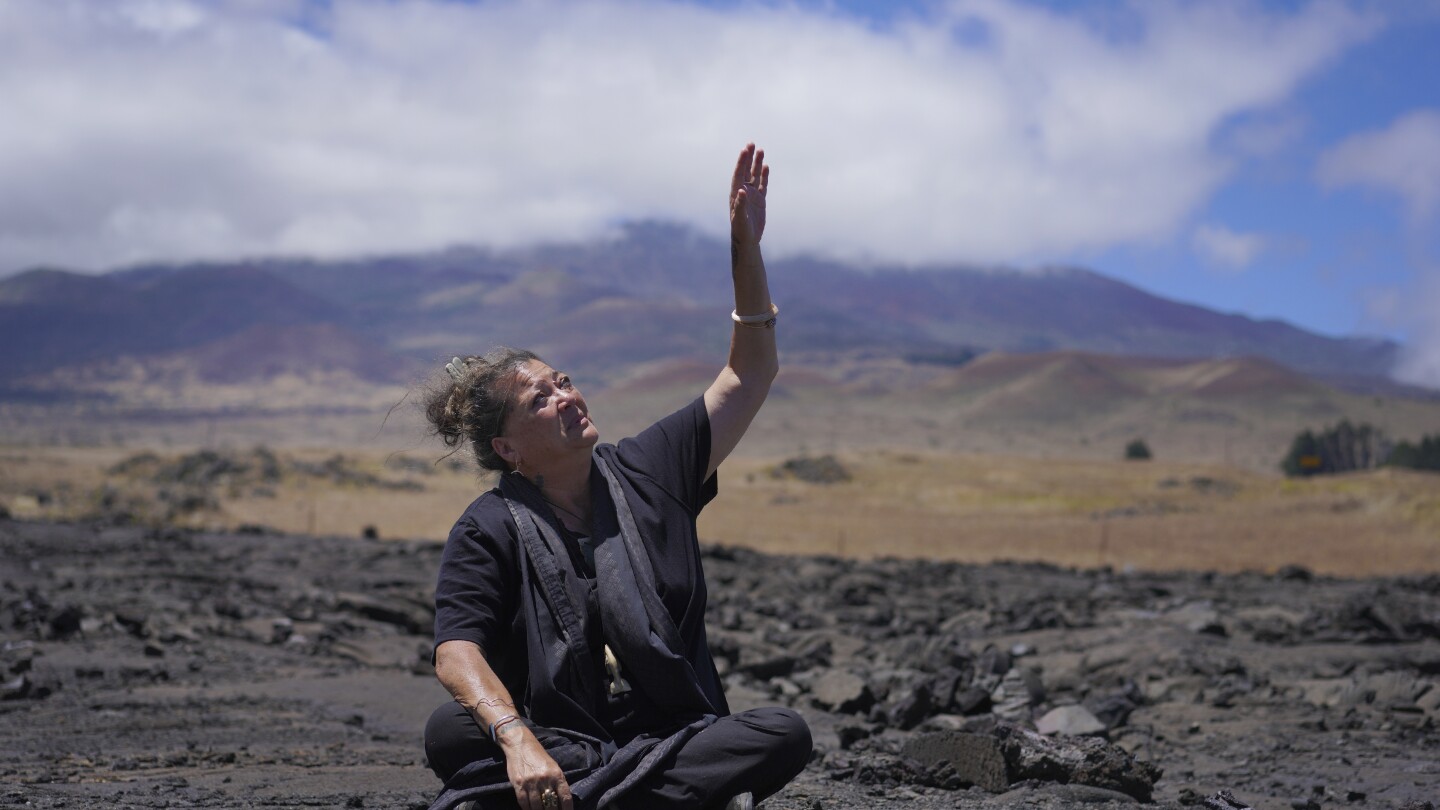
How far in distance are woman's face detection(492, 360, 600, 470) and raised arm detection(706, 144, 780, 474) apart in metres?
0.40

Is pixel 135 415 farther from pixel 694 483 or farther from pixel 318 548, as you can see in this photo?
pixel 694 483

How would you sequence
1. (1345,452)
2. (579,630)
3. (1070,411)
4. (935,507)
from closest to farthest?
(579,630) < (935,507) < (1345,452) < (1070,411)

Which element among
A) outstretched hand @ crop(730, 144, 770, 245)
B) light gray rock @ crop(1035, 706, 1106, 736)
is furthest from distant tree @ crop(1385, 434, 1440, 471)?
outstretched hand @ crop(730, 144, 770, 245)

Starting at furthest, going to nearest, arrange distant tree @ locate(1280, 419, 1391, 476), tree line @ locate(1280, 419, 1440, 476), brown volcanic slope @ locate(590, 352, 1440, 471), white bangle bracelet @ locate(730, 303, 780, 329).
Answer: brown volcanic slope @ locate(590, 352, 1440, 471), distant tree @ locate(1280, 419, 1391, 476), tree line @ locate(1280, 419, 1440, 476), white bangle bracelet @ locate(730, 303, 780, 329)

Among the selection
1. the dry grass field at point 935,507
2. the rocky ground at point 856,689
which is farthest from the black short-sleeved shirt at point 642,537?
the dry grass field at point 935,507

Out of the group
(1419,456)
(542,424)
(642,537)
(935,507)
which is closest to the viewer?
(642,537)

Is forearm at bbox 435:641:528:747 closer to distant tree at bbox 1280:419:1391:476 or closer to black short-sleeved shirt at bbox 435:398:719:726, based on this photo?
black short-sleeved shirt at bbox 435:398:719:726

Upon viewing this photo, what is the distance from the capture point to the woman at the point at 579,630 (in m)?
3.45

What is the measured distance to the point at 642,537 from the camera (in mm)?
3676

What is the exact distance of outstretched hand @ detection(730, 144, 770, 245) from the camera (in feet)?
12.9

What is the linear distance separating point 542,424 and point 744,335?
67cm

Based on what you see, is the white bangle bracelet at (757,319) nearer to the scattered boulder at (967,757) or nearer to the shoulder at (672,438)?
the shoulder at (672,438)

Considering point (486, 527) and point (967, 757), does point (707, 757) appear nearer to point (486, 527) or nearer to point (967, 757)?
point (486, 527)

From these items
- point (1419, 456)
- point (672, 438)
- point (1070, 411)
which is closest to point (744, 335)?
point (672, 438)
